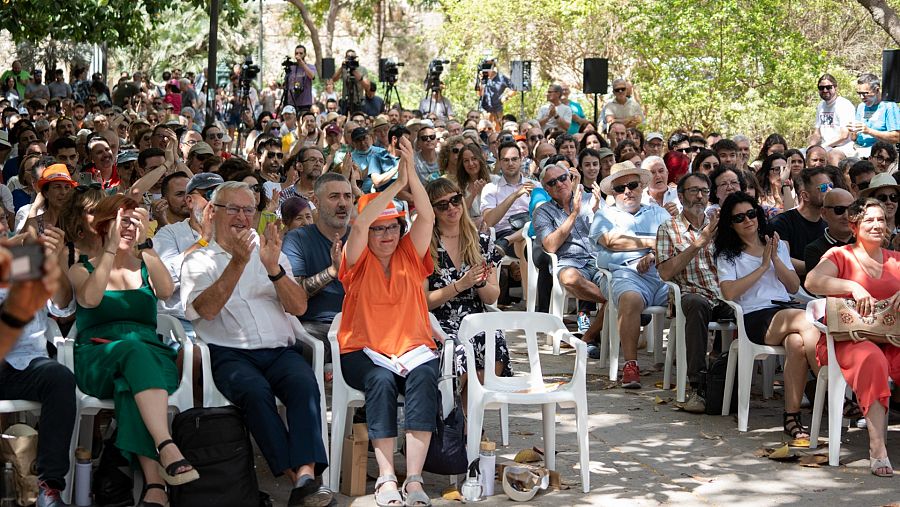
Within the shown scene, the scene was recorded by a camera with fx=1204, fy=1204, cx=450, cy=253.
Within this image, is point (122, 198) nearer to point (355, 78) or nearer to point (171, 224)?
point (171, 224)

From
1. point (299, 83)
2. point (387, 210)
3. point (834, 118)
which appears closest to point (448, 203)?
point (387, 210)

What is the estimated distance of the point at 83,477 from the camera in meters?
5.11

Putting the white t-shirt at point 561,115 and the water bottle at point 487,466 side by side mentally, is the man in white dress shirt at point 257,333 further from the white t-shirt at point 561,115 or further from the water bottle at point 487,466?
the white t-shirt at point 561,115

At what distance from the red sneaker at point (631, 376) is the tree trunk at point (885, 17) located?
669 cm

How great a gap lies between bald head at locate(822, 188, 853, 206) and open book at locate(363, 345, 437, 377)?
2958 mm

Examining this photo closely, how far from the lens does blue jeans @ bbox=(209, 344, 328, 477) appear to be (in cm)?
515

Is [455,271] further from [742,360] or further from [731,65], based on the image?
[731,65]

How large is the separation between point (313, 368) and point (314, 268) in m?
0.83

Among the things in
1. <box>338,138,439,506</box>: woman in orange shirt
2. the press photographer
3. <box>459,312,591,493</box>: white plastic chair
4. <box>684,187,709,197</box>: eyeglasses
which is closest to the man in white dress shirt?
<box>338,138,439,506</box>: woman in orange shirt

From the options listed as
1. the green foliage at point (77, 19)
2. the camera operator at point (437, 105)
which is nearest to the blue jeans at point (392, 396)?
the green foliage at point (77, 19)

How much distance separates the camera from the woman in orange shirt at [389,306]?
17.5 ft

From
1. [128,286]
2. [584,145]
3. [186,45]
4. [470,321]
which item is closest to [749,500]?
[470,321]

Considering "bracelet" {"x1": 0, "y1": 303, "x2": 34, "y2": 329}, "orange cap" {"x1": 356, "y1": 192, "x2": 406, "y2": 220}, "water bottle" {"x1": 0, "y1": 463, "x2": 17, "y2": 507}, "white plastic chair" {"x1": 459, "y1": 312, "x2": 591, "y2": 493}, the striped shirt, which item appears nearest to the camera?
"bracelet" {"x1": 0, "y1": 303, "x2": 34, "y2": 329}

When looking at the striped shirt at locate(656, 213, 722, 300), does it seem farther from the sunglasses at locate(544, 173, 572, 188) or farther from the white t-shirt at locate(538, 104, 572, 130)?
the white t-shirt at locate(538, 104, 572, 130)
